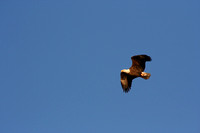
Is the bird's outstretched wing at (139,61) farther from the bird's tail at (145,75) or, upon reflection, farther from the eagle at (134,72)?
the bird's tail at (145,75)

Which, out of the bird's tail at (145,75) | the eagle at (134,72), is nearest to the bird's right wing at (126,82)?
the eagle at (134,72)

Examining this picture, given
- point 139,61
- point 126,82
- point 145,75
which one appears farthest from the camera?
point 126,82

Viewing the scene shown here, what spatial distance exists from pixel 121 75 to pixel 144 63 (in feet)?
4.97

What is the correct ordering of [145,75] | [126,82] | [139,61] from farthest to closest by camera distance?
[126,82]
[145,75]
[139,61]

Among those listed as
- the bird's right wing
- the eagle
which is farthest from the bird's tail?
the bird's right wing

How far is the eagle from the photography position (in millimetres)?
19672

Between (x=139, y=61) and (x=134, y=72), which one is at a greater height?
(x=139, y=61)

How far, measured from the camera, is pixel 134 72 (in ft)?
66.8

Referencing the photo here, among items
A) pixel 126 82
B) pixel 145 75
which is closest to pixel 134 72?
pixel 145 75

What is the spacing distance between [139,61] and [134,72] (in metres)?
0.82

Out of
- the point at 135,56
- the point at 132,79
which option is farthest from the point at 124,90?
the point at 135,56

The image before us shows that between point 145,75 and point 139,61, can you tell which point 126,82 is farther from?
point 139,61

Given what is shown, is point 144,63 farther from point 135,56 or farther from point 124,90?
point 124,90

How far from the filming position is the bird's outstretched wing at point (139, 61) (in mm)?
19483
